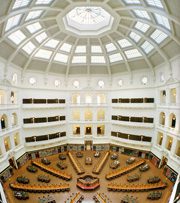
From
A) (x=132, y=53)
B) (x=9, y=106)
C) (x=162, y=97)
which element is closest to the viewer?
(x=9, y=106)

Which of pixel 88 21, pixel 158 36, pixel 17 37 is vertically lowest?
pixel 158 36

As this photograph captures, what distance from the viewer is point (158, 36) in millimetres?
23031

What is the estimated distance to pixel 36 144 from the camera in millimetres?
30219

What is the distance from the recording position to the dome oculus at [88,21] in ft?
77.9

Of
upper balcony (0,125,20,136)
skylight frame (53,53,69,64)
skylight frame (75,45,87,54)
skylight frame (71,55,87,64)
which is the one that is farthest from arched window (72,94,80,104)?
Result: upper balcony (0,125,20,136)

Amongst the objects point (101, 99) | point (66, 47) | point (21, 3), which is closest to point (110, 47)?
point (66, 47)

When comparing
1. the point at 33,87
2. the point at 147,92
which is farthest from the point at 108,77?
the point at 33,87

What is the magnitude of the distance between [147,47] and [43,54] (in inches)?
648

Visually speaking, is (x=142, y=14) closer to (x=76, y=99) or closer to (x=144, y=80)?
(x=144, y=80)

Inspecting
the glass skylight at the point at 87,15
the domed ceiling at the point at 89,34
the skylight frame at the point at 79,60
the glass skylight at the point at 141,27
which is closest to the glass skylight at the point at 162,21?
the domed ceiling at the point at 89,34

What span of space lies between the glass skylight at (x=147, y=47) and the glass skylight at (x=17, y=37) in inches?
673

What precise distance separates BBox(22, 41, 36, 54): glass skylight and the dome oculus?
610cm

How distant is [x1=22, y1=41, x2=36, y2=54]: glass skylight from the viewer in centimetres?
2636

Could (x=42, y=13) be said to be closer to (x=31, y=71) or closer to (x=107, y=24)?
(x=107, y=24)
